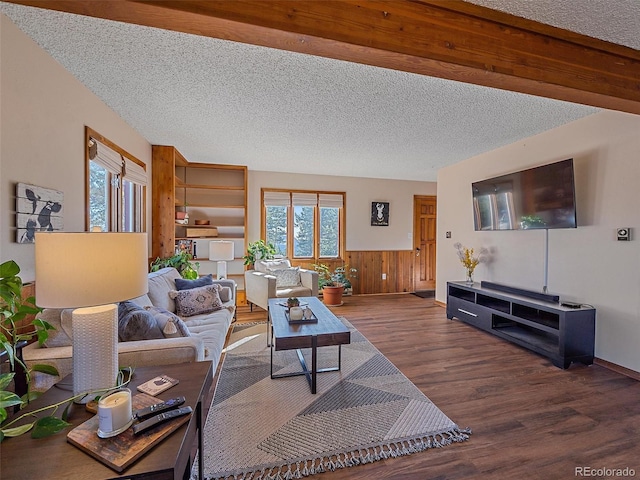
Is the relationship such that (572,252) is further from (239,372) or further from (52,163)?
(52,163)

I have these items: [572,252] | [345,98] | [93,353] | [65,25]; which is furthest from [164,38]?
[572,252]

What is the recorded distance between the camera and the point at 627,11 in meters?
1.48

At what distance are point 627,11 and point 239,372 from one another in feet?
11.2

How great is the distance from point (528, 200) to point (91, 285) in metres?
3.80

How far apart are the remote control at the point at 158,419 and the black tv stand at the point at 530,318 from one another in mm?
3161

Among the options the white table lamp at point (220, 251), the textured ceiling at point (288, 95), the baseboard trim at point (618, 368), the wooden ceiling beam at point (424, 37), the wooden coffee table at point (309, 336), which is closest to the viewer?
the wooden ceiling beam at point (424, 37)

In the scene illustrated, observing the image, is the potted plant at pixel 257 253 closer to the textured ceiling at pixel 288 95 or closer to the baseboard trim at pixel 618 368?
the textured ceiling at pixel 288 95

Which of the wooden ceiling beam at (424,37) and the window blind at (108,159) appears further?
the window blind at (108,159)

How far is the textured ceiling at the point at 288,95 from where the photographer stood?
64.9 inches

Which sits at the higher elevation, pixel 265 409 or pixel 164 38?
pixel 164 38

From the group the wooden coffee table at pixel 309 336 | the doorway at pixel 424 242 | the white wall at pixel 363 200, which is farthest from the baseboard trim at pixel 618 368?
the white wall at pixel 363 200

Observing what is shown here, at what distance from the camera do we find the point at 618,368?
2.60m

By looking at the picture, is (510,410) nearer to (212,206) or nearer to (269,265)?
(269,265)

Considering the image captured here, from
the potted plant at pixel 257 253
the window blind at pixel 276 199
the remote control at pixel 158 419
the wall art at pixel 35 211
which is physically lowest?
the remote control at pixel 158 419
